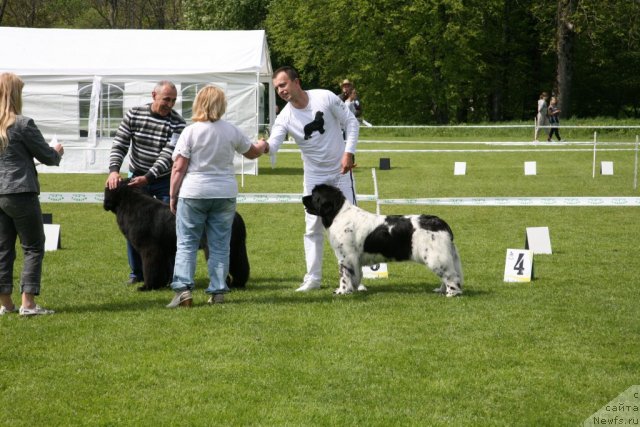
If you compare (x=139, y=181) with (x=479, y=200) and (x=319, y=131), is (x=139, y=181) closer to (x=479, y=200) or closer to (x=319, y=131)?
(x=319, y=131)

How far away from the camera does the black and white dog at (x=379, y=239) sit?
7098 millimetres

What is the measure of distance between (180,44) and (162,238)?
525 inches

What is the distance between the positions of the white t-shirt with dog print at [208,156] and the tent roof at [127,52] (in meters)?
12.5

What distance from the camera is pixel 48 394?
15.4 ft

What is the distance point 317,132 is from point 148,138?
4.88 ft

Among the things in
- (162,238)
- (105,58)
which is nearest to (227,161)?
(162,238)

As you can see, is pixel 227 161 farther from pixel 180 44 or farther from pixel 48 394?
pixel 180 44

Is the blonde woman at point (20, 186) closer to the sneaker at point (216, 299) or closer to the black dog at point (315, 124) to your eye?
the sneaker at point (216, 299)

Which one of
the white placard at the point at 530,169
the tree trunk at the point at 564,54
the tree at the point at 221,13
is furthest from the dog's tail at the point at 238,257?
the tree at the point at 221,13

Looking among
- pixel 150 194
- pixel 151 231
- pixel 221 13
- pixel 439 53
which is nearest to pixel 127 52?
pixel 150 194

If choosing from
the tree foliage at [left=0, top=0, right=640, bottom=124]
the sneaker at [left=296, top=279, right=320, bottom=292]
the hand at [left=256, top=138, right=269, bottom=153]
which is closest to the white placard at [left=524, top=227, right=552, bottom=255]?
the sneaker at [left=296, top=279, right=320, bottom=292]

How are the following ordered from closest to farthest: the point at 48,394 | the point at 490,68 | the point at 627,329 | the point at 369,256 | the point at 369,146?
the point at 48,394 < the point at 627,329 < the point at 369,256 < the point at 369,146 < the point at 490,68

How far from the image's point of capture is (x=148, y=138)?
7.63m

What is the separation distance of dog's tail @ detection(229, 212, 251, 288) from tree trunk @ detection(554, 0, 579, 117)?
3279 cm
